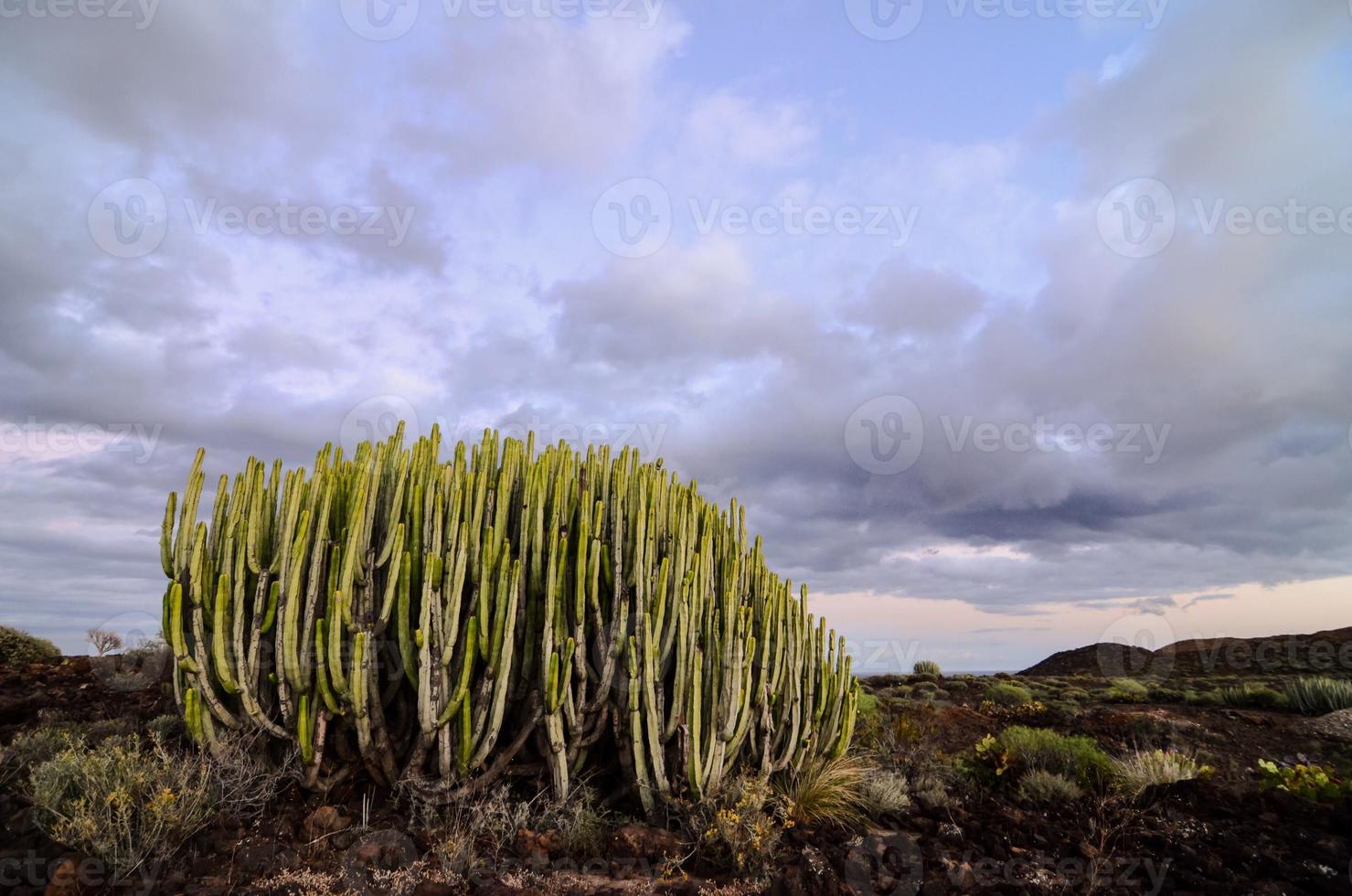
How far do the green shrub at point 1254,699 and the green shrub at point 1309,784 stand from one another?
7430 millimetres

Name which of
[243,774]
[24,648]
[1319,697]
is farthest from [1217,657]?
[24,648]

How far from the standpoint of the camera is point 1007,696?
15.6 metres

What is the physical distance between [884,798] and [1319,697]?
1140cm

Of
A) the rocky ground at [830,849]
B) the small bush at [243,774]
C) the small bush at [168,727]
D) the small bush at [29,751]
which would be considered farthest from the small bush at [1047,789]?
the small bush at [29,751]

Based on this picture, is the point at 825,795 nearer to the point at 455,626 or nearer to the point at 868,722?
the point at 455,626

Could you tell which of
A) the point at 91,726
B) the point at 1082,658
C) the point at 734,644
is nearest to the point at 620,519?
the point at 734,644

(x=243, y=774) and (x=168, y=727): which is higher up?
(x=168, y=727)

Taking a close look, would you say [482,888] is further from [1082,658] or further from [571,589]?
[1082,658]

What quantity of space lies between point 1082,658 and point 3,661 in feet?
87.6

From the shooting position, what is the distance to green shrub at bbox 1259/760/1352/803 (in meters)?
6.99

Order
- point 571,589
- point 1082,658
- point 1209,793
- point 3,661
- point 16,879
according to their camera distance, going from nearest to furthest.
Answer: point 16,879
point 571,589
point 1209,793
point 3,661
point 1082,658

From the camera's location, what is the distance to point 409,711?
5.91 meters

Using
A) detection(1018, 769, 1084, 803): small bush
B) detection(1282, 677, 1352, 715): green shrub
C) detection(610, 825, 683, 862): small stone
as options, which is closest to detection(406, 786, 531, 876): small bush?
detection(610, 825, 683, 862): small stone

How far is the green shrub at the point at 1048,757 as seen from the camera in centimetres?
798
